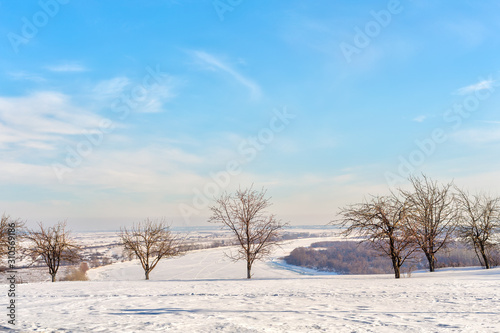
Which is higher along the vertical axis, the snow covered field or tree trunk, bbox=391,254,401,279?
the snow covered field

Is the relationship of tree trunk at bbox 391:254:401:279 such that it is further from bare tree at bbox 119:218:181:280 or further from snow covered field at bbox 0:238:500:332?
bare tree at bbox 119:218:181:280

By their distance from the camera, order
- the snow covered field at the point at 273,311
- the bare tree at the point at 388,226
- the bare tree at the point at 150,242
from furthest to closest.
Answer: the bare tree at the point at 150,242
the bare tree at the point at 388,226
the snow covered field at the point at 273,311

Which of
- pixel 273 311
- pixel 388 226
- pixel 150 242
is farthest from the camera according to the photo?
pixel 150 242

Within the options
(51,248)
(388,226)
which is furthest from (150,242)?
(388,226)

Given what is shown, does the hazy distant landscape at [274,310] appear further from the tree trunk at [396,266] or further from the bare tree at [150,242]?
the bare tree at [150,242]

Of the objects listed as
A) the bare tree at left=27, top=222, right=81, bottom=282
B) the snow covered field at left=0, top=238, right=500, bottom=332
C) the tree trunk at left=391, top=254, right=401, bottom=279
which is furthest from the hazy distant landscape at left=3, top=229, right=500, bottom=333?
the bare tree at left=27, top=222, right=81, bottom=282

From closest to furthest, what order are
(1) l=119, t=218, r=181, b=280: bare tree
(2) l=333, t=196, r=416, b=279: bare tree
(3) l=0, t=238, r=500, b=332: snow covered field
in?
(3) l=0, t=238, r=500, b=332: snow covered field
(2) l=333, t=196, r=416, b=279: bare tree
(1) l=119, t=218, r=181, b=280: bare tree

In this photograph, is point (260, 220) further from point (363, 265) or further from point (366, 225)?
point (363, 265)

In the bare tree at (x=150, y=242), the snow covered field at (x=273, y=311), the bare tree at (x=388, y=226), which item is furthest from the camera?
the bare tree at (x=150, y=242)

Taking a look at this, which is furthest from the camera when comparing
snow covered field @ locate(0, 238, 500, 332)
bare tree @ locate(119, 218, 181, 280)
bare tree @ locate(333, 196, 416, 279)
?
bare tree @ locate(119, 218, 181, 280)

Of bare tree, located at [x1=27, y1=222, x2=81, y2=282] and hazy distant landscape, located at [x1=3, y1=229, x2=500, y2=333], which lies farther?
bare tree, located at [x1=27, y1=222, x2=81, y2=282]

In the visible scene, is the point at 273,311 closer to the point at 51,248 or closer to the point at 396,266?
the point at 396,266

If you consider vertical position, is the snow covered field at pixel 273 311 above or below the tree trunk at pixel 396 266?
above

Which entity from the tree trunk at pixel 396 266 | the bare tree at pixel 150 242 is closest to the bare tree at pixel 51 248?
the bare tree at pixel 150 242
